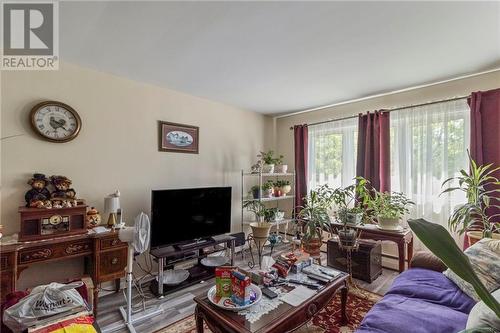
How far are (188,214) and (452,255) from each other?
2.52m

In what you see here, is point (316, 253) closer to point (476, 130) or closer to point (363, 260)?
point (363, 260)

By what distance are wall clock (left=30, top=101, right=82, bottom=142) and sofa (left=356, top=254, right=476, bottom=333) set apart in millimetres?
2766

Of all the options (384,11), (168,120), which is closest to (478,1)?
(384,11)

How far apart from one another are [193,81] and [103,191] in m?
1.52

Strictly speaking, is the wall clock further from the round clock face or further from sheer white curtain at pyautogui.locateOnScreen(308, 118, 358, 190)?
sheer white curtain at pyautogui.locateOnScreen(308, 118, 358, 190)

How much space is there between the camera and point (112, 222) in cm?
238

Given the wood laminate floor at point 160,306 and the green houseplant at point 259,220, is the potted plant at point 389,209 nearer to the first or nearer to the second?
the wood laminate floor at point 160,306

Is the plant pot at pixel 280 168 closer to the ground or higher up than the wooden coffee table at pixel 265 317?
higher up

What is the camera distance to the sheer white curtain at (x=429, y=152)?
2650 mm

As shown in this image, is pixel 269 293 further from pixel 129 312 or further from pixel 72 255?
pixel 72 255

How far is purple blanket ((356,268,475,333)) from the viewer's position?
1.29m

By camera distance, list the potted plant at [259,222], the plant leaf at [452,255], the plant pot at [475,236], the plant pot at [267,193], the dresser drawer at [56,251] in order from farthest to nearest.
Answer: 1. the plant pot at [267,193]
2. the potted plant at [259,222]
3. the plant pot at [475,236]
4. the dresser drawer at [56,251]
5. the plant leaf at [452,255]

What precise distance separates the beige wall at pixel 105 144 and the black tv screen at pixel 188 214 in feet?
1.22

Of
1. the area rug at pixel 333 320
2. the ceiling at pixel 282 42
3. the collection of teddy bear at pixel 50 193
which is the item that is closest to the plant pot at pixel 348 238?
the area rug at pixel 333 320
